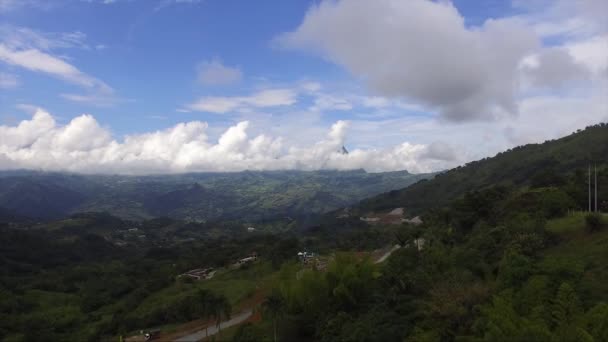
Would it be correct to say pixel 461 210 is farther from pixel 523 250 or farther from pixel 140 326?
pixel 140 326

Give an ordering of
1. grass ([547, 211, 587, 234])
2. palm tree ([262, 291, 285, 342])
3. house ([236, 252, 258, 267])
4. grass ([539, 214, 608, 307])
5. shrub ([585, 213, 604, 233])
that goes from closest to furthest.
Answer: grass ([539, 214, 608, 307]) → palm tree ([262, 291, 285, 342]) → shrub ([585, 213, 604, 233]) → grass ([547, 211, 587, 234]) → house ([236, 252, 258, 267])

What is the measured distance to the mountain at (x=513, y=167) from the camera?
13650cm

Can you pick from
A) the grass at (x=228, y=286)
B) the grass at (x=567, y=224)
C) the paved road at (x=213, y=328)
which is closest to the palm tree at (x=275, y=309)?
the paved road at (x=213, y=328)

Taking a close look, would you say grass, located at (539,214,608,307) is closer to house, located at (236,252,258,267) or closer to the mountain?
house, located at (236,252,258,267)

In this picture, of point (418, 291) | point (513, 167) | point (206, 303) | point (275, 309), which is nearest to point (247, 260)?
point (206, 303)

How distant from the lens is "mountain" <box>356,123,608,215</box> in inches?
5374

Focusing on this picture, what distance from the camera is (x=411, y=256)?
43.7 metres

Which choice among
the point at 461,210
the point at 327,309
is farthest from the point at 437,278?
the point at 461,210

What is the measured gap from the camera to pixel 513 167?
526 feet

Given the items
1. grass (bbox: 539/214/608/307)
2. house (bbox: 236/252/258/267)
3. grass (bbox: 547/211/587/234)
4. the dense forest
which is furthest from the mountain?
grass (bbox: 539/214/608/307)

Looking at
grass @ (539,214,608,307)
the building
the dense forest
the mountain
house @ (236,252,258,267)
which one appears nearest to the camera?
the dense forest

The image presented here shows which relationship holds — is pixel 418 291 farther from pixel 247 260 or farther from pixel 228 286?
pixel 247 260

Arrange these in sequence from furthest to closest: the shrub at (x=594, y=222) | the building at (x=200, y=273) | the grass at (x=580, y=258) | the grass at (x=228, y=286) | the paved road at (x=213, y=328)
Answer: the building at (x=200, y=273) < the grass at (x=228, y=286) < the paved road at (x=213, y=328) < the shrub at (x=594, y=222) < the grass at (x=580, y=258)

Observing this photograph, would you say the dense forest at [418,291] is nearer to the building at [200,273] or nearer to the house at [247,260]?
the building at [200,273]
